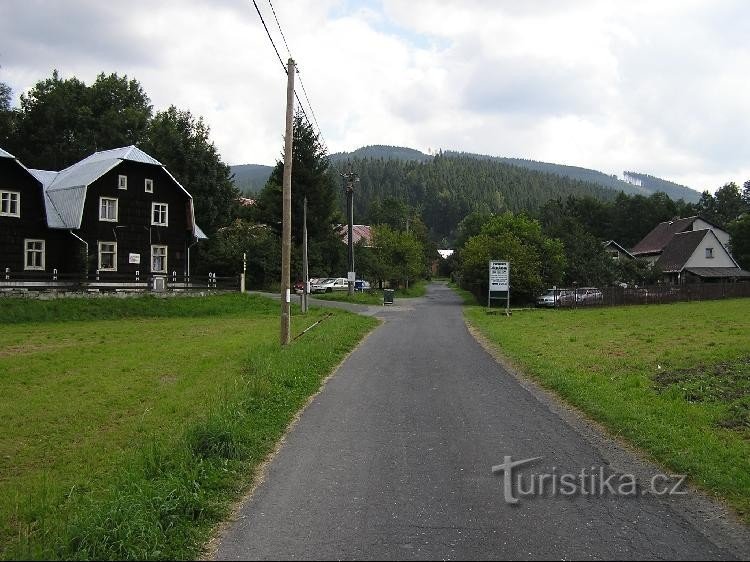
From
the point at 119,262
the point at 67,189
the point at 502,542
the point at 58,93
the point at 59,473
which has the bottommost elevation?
the point at 59,473

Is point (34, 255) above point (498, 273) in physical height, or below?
above

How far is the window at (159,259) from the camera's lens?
42594 millimetres

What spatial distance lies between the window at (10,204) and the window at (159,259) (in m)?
8.29

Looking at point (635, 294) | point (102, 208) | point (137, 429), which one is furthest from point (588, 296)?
point (137, 429)

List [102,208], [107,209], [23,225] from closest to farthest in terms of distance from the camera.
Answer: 1. [23,225]
2. [102,208]
3. [107,209]

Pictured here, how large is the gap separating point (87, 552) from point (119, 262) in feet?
125

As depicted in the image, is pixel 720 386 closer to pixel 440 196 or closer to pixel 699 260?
pixel 699 260

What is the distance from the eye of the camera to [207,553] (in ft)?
16.5

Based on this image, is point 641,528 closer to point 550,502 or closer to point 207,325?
point 550,502

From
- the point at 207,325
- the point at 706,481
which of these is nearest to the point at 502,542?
the point at 706,481

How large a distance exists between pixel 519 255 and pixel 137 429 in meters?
40.6

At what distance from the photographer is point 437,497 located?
616 cm

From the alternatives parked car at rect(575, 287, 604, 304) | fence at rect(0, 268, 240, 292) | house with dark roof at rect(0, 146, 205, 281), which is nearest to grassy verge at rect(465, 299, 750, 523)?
parked car at rect(575, 287, 604, 304)

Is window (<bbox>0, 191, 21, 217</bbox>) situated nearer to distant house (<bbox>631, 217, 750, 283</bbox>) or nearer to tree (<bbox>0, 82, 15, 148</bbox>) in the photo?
tree (<bbox>0, 82, 15, 148</bbox>)
